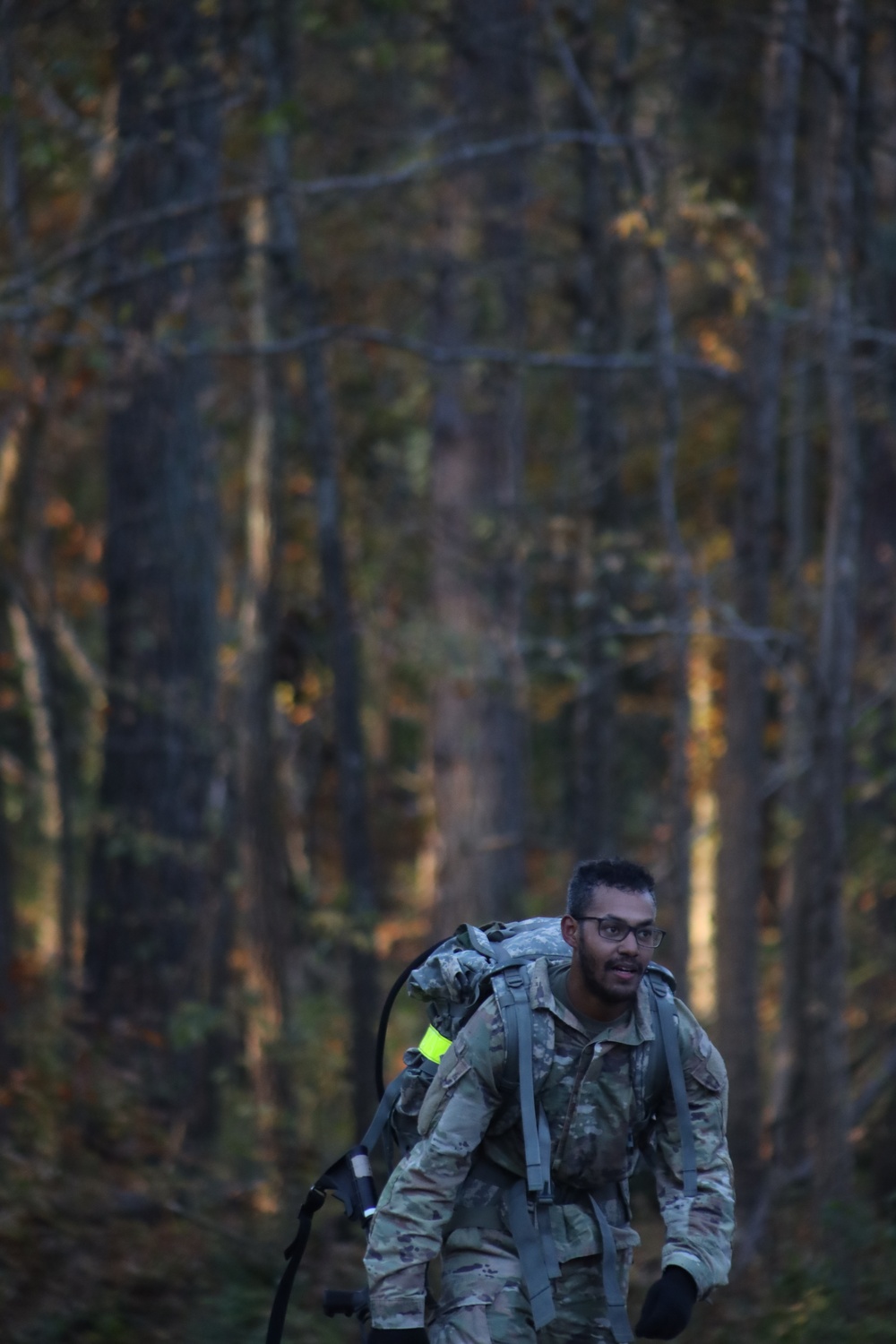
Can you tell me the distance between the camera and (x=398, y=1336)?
355cm

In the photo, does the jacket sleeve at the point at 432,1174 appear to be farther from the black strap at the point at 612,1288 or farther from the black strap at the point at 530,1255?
the black strap at the point at 612,1288

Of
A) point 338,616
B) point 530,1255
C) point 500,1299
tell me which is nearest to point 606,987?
point 530,1255

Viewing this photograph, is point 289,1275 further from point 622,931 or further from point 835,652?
point 835,652

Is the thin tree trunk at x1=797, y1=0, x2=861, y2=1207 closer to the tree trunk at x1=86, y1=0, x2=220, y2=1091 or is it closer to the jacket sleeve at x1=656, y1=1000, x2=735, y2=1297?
the tree trunk at x1=86, y1=0, x2=220, y2=1091

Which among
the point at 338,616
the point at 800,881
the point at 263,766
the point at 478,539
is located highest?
the point at 478,539

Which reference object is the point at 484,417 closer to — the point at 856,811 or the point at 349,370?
the point at 349,370

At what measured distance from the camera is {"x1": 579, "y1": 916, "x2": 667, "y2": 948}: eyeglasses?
3676mm

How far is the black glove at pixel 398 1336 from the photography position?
355cm

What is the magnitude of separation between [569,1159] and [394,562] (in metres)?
10.3

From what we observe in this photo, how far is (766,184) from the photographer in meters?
9.97

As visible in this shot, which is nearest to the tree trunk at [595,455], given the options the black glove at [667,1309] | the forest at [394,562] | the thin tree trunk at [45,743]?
the forest at [394,562]

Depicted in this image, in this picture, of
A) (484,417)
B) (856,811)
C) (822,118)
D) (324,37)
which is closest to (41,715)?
(484,417)

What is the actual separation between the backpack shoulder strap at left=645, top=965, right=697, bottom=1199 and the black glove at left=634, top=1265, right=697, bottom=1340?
0.29 metres

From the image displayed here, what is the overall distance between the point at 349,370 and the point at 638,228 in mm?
5318
